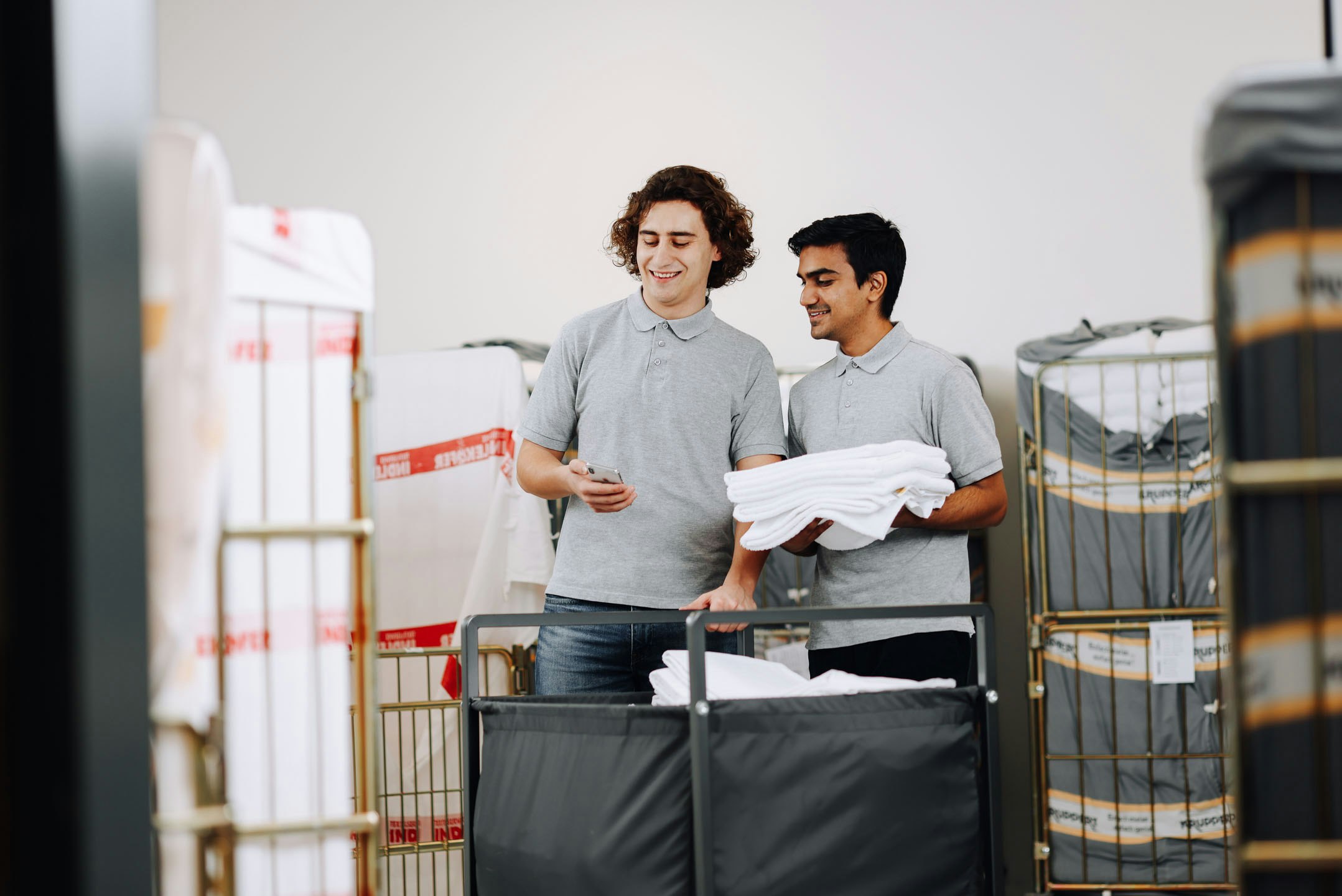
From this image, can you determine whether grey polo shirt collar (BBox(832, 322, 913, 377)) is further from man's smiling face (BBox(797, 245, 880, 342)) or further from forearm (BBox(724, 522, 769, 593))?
forearm (BBox(724, 522, 769, 593))

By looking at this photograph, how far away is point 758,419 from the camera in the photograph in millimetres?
2184

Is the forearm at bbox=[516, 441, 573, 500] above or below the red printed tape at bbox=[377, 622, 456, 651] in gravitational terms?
above

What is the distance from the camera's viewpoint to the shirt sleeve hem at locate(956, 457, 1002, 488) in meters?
2.05

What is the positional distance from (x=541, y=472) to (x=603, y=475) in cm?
18

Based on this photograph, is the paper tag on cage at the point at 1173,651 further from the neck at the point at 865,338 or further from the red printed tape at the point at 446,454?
the red printed tape at the point at 446,454

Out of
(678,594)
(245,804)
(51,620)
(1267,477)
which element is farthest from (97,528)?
(678,594)

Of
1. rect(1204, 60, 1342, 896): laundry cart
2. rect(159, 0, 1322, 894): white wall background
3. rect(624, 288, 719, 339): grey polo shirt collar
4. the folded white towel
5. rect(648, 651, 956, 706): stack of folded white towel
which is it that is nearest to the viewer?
rect(1204, 60, 1342, 896): laundry cart

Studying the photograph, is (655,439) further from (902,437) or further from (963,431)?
(963,431)

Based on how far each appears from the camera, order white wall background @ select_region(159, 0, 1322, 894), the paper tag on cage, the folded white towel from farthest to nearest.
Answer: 1. white wall background @ select_region(159, 0, 1322, 894)
2. the paper tag on cage
3. the folded white towel

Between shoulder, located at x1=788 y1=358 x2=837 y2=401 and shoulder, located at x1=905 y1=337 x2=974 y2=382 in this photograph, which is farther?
shoulder, located at x1=788 y1=358 x2=837 y2=401

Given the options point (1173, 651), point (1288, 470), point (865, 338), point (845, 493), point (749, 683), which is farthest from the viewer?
point (1173, 651)

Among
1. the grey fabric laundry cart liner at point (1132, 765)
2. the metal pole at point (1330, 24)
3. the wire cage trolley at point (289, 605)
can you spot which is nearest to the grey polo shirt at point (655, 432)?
the wire cage trolley at point (289, 605)

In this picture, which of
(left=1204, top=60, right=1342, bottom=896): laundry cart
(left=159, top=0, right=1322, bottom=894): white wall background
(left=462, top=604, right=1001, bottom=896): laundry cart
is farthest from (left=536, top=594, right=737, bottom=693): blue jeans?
(left=159, top=0, right=1322, bottom=894): white wall background

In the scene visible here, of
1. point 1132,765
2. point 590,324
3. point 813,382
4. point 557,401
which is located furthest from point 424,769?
point 1132,765
